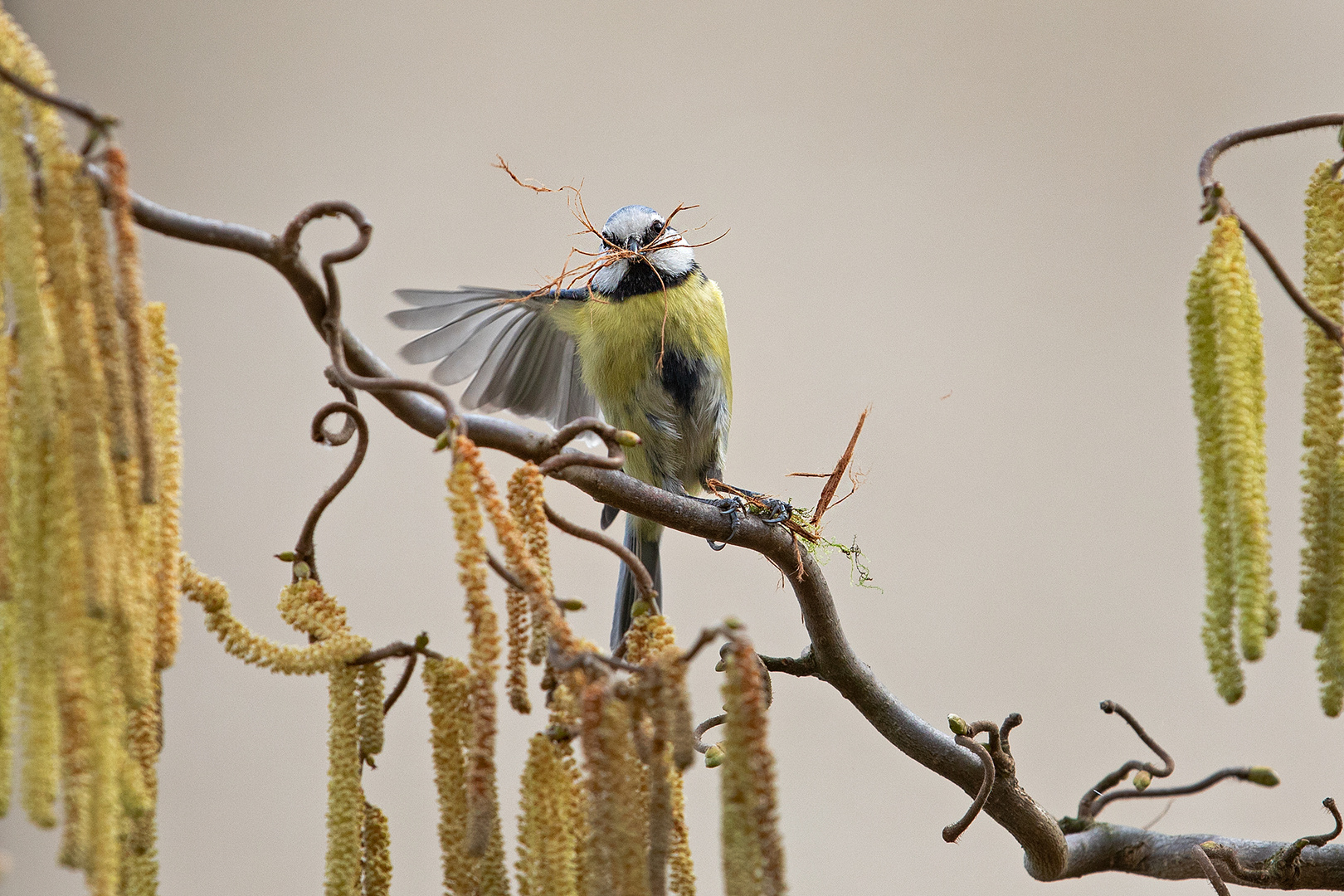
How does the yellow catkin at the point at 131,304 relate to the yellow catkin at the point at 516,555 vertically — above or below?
above

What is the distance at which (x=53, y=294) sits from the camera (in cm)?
38

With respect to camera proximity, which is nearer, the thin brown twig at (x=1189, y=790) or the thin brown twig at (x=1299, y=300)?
the thin brown twig at (x=1299, y=300)

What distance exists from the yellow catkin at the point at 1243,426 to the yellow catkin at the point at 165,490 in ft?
1.38

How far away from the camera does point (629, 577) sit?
134 cm

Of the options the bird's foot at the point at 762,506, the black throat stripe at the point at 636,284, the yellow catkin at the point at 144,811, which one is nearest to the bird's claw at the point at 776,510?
the bird's foot at the point at 762,506

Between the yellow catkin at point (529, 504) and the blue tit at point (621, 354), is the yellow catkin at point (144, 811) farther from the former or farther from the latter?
the blue tit at point (621, 354)

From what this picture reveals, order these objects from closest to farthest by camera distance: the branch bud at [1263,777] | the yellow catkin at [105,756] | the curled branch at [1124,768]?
the yellow catkin at [105,756], the branch bud at [1263,777], the curled branch at [1124,768]

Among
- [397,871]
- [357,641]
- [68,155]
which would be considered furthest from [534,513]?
[397,871]

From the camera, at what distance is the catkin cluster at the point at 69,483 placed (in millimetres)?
359

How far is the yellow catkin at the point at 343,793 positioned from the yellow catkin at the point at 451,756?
0.12 ft

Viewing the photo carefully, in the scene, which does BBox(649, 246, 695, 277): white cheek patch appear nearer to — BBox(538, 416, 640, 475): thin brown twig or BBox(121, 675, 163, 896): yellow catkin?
BBox(538, 416, 640, 475): thin brown twig

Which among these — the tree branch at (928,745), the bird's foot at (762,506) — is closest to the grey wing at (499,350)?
the bird's foot at (762,506)

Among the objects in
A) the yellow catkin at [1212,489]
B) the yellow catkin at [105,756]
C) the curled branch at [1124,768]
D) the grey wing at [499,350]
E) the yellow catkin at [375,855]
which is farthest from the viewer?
the grey wing at [499,350]

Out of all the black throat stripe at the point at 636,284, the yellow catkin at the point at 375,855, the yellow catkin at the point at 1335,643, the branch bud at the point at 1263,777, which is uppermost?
the black throat stripe at the point at 636,284
